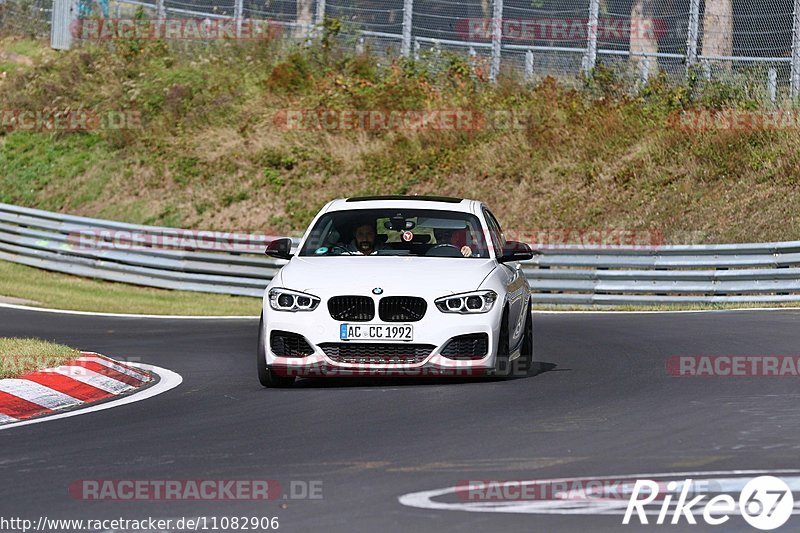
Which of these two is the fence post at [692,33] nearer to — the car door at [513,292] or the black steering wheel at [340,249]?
the car door at [513,292]

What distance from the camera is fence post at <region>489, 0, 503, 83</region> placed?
3116 centimetres

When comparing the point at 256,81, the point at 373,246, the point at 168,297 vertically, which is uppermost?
the point at 256,81

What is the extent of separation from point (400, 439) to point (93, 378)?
12.4 ft

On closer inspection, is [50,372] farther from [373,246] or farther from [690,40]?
[690,40]

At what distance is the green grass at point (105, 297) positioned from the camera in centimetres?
2272

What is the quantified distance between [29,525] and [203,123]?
29.5 meters

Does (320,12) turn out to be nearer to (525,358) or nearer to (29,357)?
(525,358)

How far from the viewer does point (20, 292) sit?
78.6 feet

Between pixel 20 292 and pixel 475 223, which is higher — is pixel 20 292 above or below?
below

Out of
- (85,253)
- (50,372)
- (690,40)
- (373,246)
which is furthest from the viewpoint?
(690,40)

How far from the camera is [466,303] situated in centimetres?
1103

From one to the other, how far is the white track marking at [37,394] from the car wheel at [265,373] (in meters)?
1.45

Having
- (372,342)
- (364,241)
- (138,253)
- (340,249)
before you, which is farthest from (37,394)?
(138,253)

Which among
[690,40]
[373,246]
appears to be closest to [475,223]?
[373,246]
